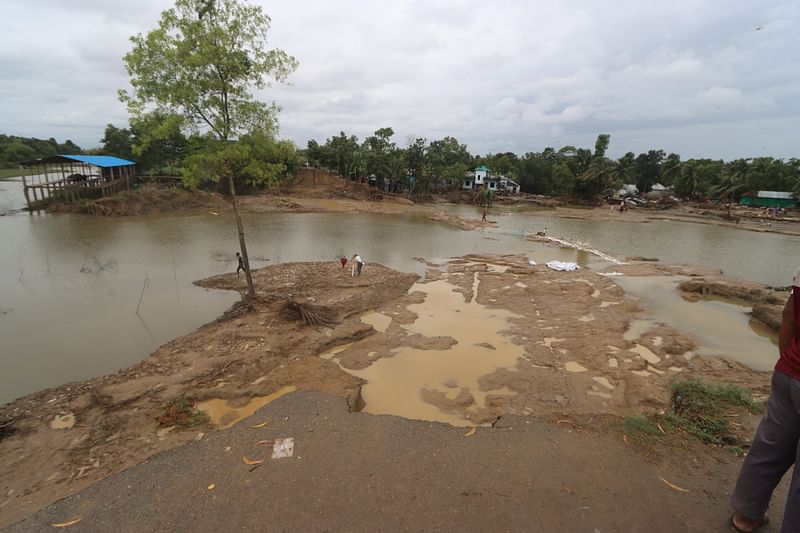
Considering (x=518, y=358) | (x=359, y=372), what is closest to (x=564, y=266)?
(x=518, y=358)

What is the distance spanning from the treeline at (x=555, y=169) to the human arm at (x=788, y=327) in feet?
167

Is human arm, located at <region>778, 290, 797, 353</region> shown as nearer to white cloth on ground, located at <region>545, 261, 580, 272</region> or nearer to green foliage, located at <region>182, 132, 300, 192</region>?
green foliage, located at <region>182, 132, 300, 192</region>

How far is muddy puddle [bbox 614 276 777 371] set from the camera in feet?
32.3

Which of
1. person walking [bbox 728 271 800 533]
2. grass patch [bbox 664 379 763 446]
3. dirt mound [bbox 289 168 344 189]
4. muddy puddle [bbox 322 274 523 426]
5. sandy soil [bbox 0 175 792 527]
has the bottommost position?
muddy puddle [bbox 322 274 523 426]

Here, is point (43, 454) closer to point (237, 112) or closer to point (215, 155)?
point (215, 155)

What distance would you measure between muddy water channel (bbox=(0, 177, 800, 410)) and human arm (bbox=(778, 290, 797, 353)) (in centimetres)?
501

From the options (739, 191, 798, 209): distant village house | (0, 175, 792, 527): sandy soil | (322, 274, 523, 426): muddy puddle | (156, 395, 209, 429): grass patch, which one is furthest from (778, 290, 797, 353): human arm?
(739, 191, 798, 209): distant village house

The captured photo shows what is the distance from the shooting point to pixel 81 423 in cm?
601

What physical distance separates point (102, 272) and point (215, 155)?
10001mm

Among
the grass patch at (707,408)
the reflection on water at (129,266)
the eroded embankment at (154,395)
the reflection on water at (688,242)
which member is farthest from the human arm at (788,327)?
the reflection on water at (688,242)

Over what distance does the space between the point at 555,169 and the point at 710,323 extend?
173 ft

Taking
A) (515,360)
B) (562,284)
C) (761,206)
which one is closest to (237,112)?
(515,360)

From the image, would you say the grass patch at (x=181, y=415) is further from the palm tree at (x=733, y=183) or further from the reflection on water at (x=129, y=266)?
the palm tree at (x=733, y=183)

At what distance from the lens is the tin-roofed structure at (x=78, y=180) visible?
3108cm
